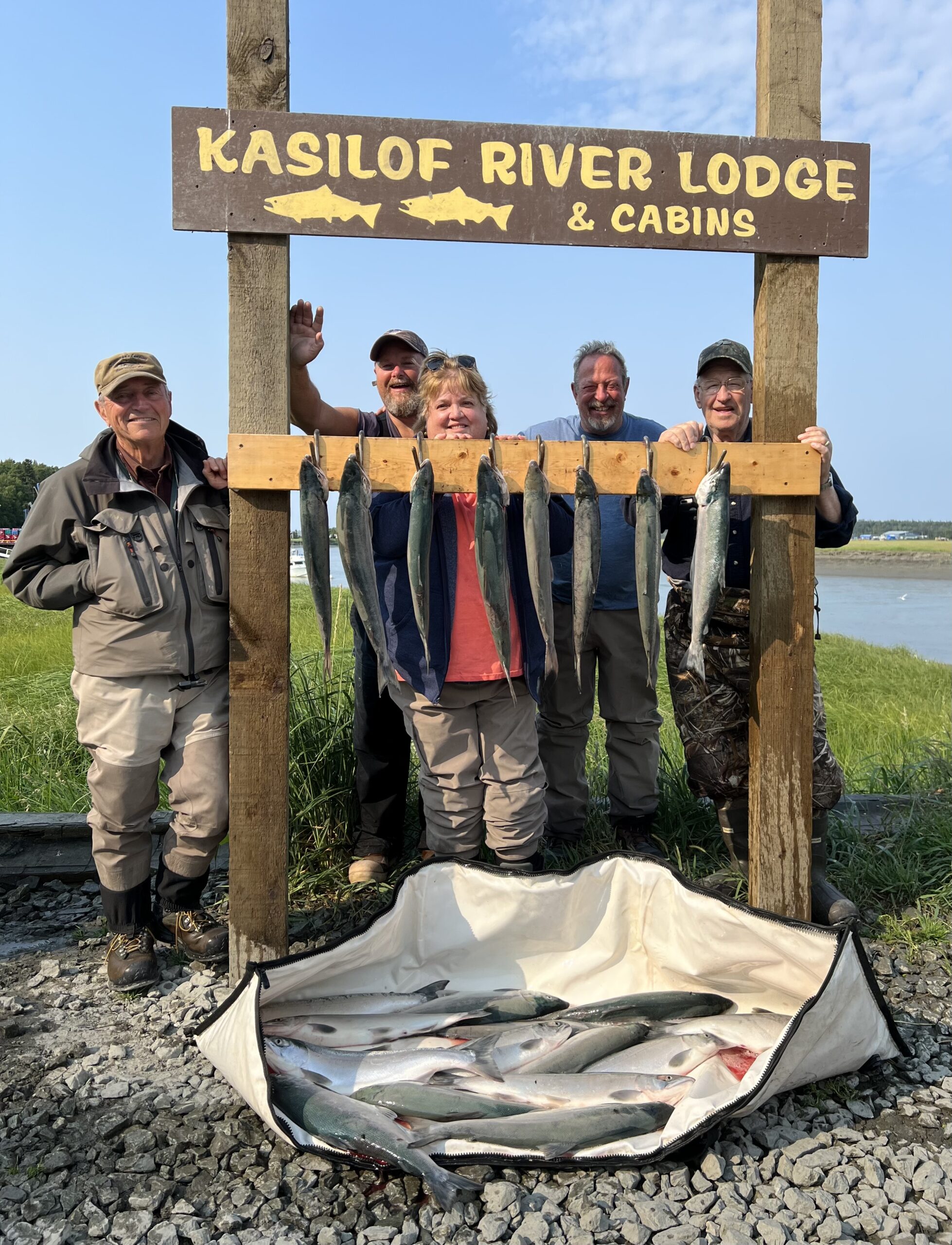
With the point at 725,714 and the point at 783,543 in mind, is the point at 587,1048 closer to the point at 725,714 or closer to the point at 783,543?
the point at 725,714

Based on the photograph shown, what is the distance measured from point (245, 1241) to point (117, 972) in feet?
4.62

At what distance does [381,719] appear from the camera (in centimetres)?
422

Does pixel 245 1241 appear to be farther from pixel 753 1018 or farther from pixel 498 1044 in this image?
pixel 753 1018

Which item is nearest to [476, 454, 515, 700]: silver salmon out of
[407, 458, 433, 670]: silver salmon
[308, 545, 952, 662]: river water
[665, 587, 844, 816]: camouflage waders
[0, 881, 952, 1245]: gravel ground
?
[407, 458, 433, 670]: silver salmon

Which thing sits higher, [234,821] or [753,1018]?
[234,821]

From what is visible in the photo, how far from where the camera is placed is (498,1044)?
9.53 ft

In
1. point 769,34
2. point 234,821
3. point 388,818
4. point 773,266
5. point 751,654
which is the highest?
point 769,34

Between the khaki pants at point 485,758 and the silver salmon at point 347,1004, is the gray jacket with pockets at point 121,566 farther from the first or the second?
the silver salmon at point 347,1004

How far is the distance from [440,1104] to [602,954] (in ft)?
3.18

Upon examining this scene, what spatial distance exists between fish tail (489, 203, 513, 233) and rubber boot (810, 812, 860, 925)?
102 inches

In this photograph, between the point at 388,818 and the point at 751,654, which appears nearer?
the point at 751,654

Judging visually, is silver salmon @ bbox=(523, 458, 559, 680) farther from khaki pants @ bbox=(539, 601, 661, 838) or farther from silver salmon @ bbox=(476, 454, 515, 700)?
khaki pants @ bbox=(539, 601, 661, 838)

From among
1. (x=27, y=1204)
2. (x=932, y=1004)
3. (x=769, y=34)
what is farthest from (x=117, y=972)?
(x=769, y=34)

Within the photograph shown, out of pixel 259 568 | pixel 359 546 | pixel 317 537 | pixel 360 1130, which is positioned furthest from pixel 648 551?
pixel 360 1130
